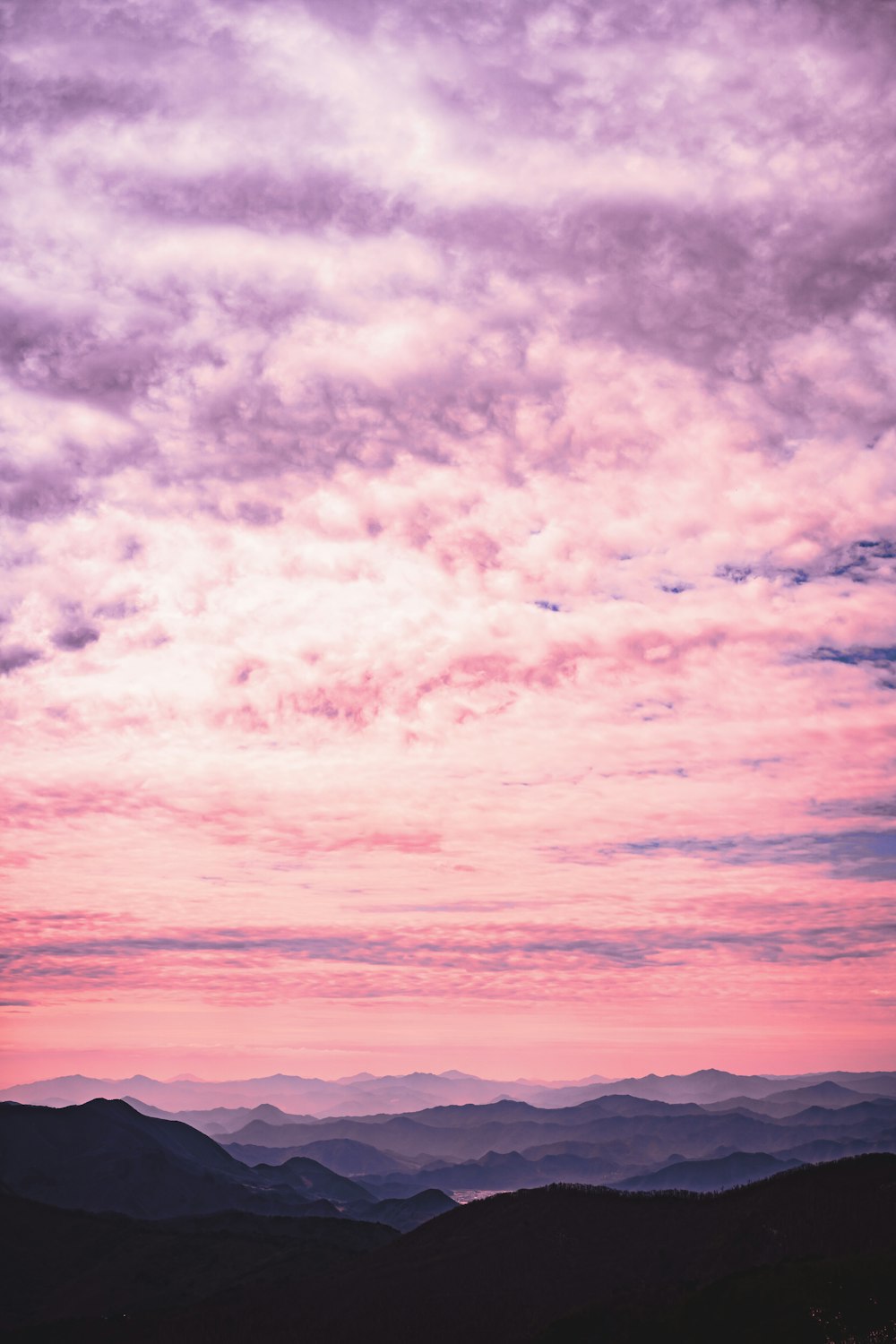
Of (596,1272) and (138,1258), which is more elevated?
(596,1272)

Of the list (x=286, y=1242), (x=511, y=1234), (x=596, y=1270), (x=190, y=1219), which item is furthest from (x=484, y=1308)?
(x=190, y=1219)

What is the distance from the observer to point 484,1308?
7988 centimetres

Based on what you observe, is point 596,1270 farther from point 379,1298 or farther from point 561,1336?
point 561,1336

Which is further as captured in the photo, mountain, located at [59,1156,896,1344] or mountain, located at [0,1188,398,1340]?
mountain, located at [0,1188,398,1340]

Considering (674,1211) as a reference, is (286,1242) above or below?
below

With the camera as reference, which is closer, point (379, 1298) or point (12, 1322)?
point (379, 1298)

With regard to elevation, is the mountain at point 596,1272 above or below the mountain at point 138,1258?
above

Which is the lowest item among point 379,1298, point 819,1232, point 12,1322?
point 12,1322

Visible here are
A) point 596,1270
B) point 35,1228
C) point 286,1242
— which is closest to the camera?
point 596,1270

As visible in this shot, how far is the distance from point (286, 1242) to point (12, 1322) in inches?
1216

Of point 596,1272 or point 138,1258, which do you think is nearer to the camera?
point 596,1272

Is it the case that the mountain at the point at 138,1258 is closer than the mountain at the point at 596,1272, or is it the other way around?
the mountain at the point at 596,1272

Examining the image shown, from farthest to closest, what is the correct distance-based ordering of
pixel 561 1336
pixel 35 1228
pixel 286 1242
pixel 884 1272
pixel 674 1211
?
1. pixel 35 1228
2. pixel 286 1242
3. pixel 674 1211
4. pixel 561 1336
5. pixel 884 1272

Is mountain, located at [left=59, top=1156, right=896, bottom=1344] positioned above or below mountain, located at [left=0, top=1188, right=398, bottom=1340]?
above
